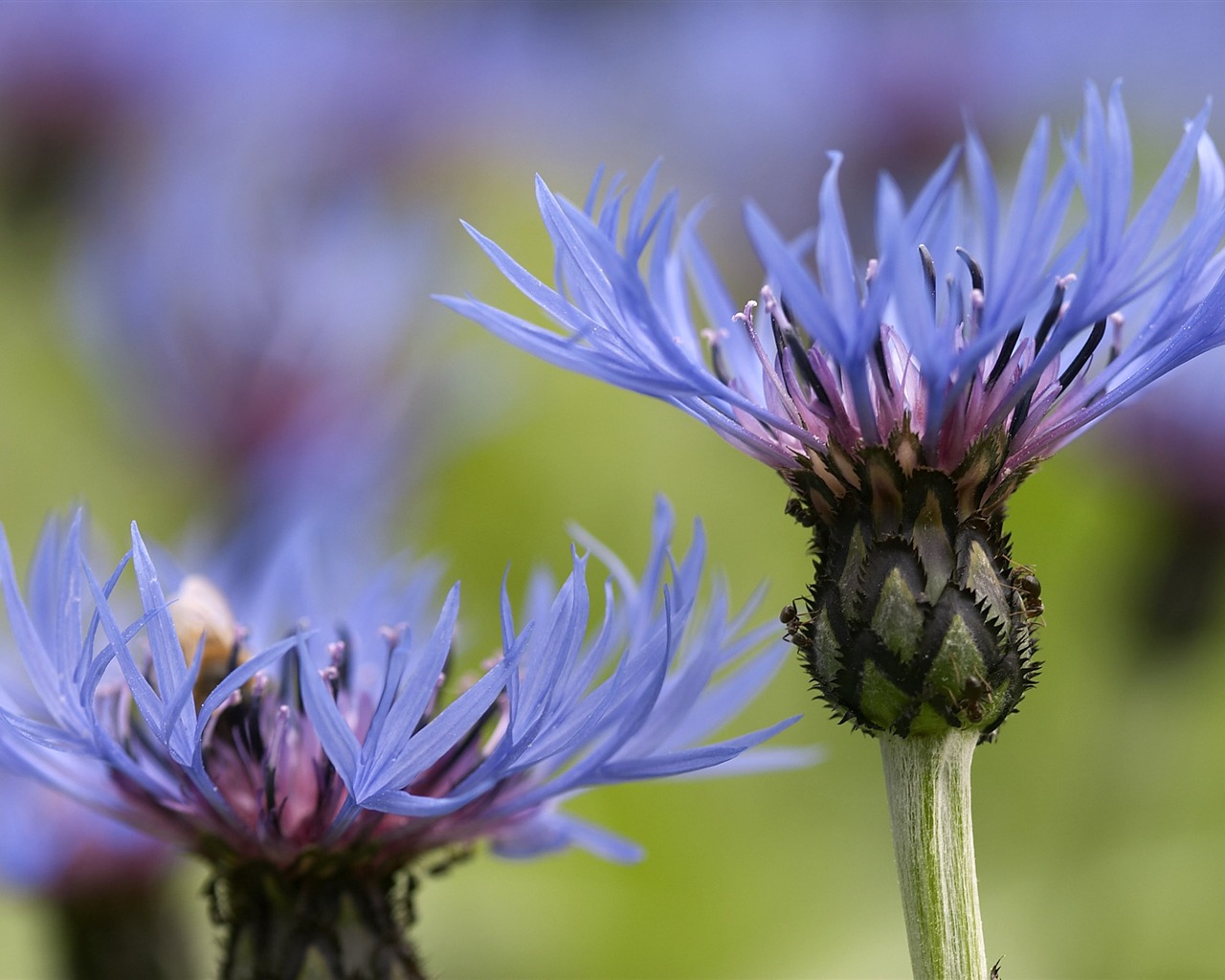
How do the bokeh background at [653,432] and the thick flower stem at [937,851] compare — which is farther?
the bokeh background at [653,432]

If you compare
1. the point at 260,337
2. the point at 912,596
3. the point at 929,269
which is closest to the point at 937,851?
the point at 912,596

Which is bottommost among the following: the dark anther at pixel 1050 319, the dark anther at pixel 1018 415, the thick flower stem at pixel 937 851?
the thick flower stem at pixel 937 851

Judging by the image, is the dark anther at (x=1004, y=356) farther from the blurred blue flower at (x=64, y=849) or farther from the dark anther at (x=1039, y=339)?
the blurred blue flower at (x=64, y=849)

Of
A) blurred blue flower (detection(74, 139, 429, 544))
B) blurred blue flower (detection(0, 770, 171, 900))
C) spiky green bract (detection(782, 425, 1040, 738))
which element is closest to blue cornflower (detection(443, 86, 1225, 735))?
spiky green bract (detection(782, 425, 1040, 738))

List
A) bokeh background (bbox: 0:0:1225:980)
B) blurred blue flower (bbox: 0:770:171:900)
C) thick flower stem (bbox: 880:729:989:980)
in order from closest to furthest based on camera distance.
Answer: thick flower stem (bbox: 880:729:989:980) → blurred blue flower (bbox: 0:770:171:900) → bokeh background (bbox: 0:0:1225:980)

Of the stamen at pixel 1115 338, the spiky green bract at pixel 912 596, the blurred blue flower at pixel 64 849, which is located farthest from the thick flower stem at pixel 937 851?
the blurred blue flower at pixel 64 849

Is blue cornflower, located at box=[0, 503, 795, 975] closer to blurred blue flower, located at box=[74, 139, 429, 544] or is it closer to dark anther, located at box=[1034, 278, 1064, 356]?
dark anther, located at box=[1034, 278, 1064, 356]
